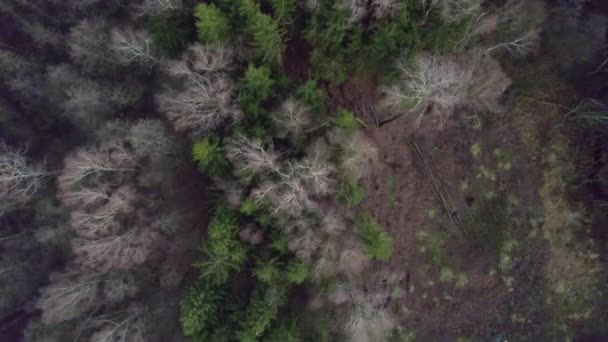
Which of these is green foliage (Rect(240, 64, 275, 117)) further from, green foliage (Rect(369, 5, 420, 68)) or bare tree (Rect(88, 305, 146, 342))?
bare tree (Rect(88, 305, 146, 342))

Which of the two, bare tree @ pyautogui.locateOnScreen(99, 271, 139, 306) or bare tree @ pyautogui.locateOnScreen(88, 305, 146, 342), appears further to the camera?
bare tree @ pyautogui.locateOnScreen(99, 271, 139, 306)

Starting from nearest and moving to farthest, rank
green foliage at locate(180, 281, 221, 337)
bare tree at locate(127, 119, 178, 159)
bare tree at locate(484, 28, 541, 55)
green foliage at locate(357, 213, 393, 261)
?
green foliage at locate(180, 281, 221, 337) < green foliage at locate(357, 213, 393, 261) < bare tree at locate(484, 28, 541, 55) < bare tree at locate(127, 119, 178, 159)

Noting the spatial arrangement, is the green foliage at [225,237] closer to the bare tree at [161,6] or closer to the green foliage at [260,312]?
the green foliage at [260,312]

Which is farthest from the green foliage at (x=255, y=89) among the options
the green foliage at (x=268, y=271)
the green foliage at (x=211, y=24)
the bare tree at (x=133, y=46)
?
the green foliage at (x=268, y=271)

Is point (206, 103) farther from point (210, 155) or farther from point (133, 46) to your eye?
point (133, 46)

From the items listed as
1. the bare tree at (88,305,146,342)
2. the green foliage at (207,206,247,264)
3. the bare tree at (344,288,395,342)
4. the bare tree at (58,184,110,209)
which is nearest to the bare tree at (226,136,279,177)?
the green foliage at (207,206,247,264)

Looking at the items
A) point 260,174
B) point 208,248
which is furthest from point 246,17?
point 208,248

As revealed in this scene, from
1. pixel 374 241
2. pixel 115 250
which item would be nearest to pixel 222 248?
pixel 115 250
